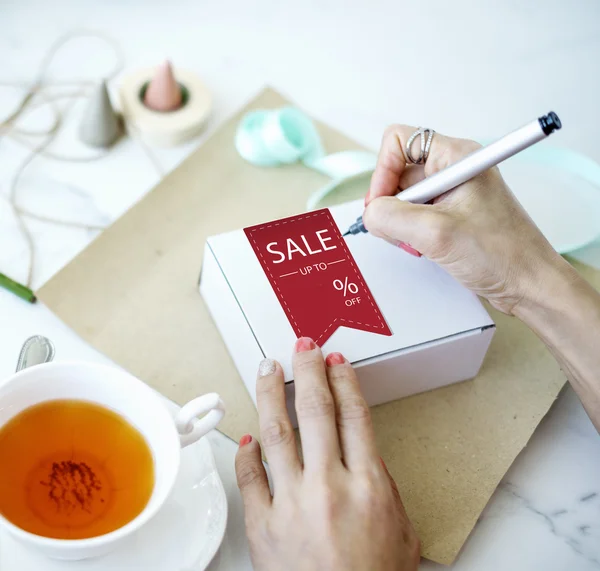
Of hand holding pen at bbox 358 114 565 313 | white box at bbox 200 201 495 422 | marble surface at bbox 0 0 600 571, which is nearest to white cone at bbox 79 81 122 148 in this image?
marble surface at bbox 0 0 600 571

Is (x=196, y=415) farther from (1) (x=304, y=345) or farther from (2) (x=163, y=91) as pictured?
(2) (x=163, y=91)

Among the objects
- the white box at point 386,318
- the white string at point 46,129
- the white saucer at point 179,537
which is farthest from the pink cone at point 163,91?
the white saucer at point 179,537

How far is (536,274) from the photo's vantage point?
77 centimetres

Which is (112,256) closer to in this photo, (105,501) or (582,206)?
(105,501)

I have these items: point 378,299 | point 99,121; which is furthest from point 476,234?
point 99,121

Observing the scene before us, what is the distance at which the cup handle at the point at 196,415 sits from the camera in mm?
621

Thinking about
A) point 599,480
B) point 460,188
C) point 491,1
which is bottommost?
point 599,480

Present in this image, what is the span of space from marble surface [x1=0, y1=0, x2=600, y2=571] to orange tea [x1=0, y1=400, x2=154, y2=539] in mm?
142

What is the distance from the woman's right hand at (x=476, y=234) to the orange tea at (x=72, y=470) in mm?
327

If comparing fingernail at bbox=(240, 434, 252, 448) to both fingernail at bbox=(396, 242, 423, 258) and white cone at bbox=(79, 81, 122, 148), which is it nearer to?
fingernail at bbox=(396, 242, 423, 258)

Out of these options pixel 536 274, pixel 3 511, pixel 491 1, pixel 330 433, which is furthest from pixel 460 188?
pixel 491 1

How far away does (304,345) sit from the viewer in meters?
0.71

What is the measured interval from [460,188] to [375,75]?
17.4 inches

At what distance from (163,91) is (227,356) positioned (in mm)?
374
